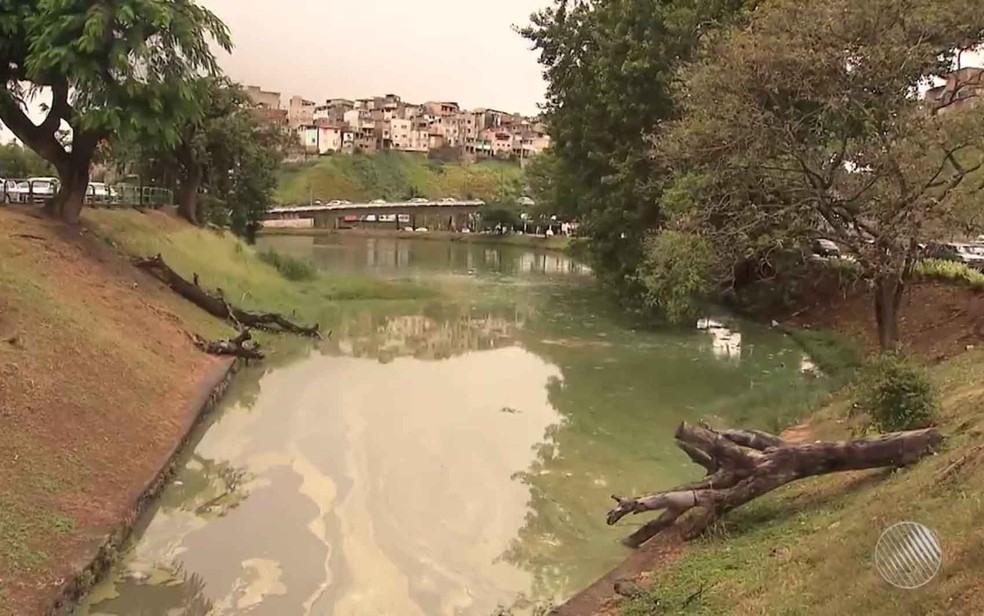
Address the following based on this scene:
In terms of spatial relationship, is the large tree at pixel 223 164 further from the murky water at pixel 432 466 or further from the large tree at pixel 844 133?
the large tree at pixel 844 133

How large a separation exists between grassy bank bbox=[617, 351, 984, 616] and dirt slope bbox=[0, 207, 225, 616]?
18.0ft

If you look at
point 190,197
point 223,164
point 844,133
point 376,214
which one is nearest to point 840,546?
point 844,133

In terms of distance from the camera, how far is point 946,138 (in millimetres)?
13609

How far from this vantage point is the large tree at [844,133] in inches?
544

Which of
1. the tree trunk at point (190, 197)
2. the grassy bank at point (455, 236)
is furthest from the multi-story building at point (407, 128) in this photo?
the tree trunk at point (190, 197)

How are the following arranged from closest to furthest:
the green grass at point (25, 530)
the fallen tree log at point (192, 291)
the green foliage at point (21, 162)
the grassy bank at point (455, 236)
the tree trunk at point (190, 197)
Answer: the green grass at point (25, 530) < the fallen tree log at point (192, 291) < the tree trunk at point (190, 197) < the green foliage at point (21, 162) < the grassy bank at point (455, 236)

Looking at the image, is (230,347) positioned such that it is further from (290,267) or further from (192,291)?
(290,267)

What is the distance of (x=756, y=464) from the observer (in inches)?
329

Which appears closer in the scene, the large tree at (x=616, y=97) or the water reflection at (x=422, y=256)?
the large tree at (x=616, y=97)

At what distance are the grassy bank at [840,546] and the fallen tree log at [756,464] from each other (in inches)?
7.4

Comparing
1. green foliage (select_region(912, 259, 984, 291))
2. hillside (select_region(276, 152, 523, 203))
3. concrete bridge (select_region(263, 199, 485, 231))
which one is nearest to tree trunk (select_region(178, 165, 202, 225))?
green foliage (select_region(912, 259, 984, 291))

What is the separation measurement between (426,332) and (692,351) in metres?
7.64

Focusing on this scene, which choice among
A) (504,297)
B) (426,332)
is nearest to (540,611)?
(426,332)

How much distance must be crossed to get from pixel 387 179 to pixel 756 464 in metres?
99.0
